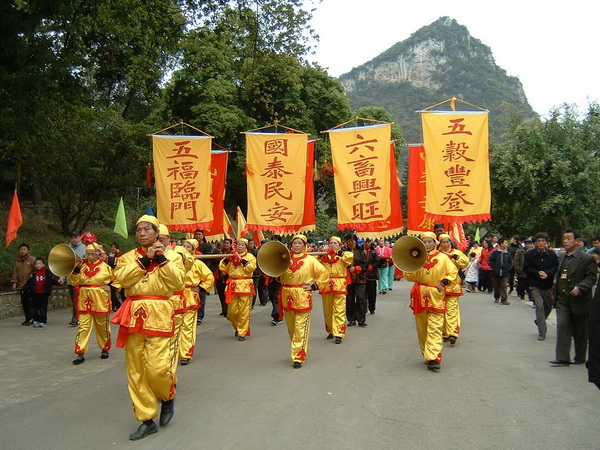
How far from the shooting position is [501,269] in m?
15.3

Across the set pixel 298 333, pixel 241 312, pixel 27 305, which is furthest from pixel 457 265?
pixel 27 305

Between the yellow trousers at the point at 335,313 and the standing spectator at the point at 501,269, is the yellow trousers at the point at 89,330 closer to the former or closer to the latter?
the yellow trousers at the point at 335,313

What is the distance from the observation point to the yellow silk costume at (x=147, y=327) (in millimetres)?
4859

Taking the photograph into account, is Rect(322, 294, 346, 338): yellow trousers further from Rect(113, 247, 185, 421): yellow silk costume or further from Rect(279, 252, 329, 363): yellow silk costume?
Rect(113, 247, 185, 421): yellow silk costume

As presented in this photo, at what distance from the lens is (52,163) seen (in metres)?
15.9

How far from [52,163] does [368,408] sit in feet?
44.4

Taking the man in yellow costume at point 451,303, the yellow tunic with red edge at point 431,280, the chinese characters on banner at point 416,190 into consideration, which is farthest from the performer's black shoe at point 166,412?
the chinese characters on banner at point 416,190

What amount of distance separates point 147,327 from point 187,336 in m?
3.25

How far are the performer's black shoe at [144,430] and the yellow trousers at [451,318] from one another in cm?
582

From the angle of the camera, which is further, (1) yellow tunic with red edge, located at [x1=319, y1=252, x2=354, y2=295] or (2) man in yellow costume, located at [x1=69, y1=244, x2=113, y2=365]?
(1) yellow tunic with red edge, located at [x1=319, y1=252, x2=354, y2=295]

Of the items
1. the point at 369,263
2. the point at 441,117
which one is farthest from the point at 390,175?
the point at 369,263

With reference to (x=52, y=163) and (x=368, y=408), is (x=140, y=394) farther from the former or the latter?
(x=52, y=163)

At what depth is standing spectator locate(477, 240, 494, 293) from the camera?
1792 centimetres

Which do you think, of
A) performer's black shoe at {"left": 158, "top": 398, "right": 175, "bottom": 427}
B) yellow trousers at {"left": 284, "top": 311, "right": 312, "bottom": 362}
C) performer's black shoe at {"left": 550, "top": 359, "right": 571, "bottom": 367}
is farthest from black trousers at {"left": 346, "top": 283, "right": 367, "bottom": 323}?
performer's black shoe at {"left": 158, "top": 398, "right": 175, "bottom": 427}
